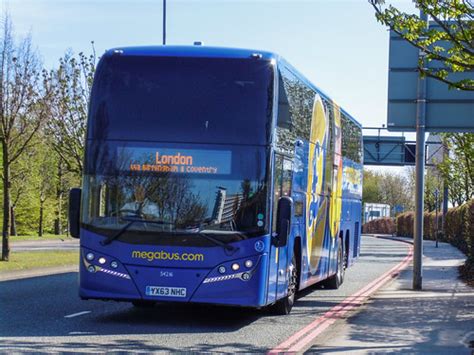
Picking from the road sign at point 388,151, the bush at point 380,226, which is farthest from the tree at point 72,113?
the bush at point 380,226

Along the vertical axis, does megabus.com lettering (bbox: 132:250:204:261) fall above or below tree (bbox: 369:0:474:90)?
below

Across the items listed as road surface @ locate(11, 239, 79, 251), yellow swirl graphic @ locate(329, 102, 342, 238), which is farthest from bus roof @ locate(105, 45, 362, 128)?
road surface @ locate(11, 239, 79, 251)

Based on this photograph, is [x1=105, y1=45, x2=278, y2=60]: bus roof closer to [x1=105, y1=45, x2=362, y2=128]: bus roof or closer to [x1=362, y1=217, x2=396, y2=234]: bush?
[x1=105, y1=45, x2=362, y2=128]: bus roof

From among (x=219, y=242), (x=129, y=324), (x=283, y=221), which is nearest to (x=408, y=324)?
(x=283, y=221)

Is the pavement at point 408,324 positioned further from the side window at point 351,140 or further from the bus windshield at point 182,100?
the side window at point 351,140

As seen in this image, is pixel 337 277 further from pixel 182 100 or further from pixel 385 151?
pixel 385 151

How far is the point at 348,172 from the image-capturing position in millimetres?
20000

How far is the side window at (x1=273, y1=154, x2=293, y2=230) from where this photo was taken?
11.7 m

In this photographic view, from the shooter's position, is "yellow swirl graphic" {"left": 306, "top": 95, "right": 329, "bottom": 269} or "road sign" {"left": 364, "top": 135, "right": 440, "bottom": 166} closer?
"yellow swirl graphic" {"left": 306, "top": 95, "right": 329, "bottom": 269}

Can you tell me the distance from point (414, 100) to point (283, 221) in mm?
8626

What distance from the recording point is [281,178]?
39.9 feet

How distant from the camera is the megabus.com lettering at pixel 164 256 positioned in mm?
11273

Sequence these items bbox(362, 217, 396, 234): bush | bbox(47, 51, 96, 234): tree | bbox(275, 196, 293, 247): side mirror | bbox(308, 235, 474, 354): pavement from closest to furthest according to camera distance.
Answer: bbox(308, 235, 474, 354): pavement, bbox(275, 196, 293, 247): side mirror, bbox(47, 51, 96, 234): tree, bbox(362, 217, 396, 234): bush

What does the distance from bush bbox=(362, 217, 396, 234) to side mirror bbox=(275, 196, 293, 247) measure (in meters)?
80.3
